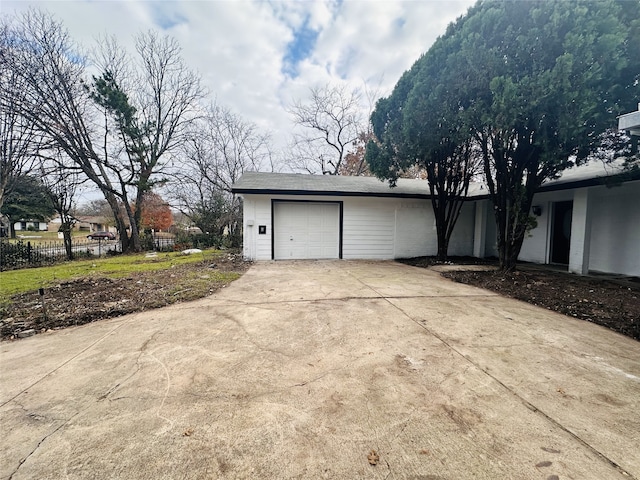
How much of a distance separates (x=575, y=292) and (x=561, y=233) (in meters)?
4.51

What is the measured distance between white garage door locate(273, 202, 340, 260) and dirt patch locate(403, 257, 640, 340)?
416 cm

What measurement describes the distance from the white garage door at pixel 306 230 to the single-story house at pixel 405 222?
0.04 metres

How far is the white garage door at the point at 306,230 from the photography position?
9758 mm

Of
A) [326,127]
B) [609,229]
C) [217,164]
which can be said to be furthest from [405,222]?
[217,164]

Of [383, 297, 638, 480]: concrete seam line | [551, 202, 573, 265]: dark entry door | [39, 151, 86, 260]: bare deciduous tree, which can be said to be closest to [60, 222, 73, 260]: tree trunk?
[39, 151, 86, 260]: bare deciduous tree

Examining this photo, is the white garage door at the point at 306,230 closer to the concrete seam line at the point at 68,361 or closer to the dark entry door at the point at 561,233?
the concrete seam line at the point at 68,361

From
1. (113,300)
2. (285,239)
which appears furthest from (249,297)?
(285,239)

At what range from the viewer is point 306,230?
995 cm

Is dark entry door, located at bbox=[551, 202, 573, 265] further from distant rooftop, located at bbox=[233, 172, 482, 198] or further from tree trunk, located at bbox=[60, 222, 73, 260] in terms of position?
tree trunk, located at bbox=[60, 222, 73, 260]

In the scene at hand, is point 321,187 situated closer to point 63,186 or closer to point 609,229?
point 609,229

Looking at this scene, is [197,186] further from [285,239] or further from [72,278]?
[72,278]

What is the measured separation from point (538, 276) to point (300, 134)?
16.1 metres

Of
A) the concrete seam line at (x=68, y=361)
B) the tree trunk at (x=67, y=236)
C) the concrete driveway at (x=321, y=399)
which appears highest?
the tree trunk at (x=67, y=236)

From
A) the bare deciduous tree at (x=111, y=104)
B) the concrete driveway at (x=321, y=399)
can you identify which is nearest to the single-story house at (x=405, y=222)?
the concrete driveway at (x=321, y=399)
